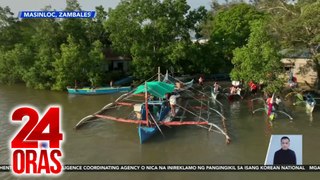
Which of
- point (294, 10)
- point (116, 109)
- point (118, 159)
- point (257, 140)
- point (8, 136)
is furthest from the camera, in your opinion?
point (294, 10)

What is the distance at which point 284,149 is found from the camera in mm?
8297

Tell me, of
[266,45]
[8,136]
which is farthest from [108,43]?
[8,136]

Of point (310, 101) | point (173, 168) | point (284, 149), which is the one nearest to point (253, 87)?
point (310, 101)

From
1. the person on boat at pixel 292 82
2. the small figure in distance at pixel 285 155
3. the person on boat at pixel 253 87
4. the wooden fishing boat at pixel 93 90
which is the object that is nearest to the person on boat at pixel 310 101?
the person on boat at pixel 292 82

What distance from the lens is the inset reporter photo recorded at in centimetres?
827

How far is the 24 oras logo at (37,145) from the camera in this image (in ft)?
32.9

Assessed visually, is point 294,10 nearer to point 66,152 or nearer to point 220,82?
point 220,82

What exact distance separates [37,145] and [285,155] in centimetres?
683

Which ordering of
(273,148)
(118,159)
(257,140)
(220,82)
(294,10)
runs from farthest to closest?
(220,82), (294,10), (257,140), (118,159), (273,148)

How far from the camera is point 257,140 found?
713 inches

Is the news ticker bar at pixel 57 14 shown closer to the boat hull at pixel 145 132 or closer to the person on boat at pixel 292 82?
the boat hull at pixel 145 132

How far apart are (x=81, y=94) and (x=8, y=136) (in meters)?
13.9

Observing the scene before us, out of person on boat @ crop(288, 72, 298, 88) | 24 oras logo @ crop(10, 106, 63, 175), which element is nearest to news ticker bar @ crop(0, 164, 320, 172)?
24 oras logo @ crop(10, 106, 63, 175)

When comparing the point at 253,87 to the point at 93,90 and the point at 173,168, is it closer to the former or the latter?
the point at 93,90
